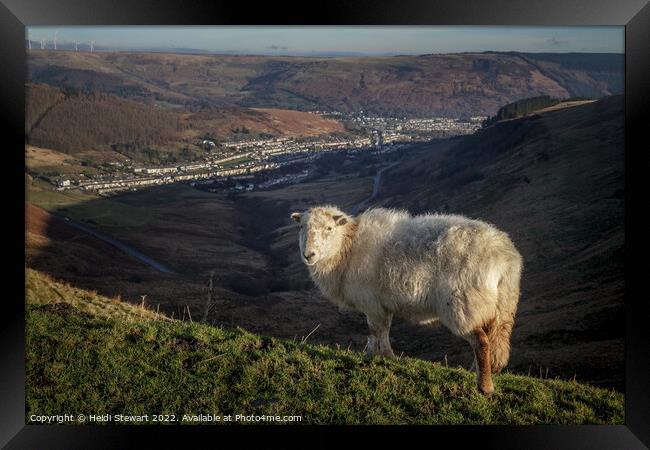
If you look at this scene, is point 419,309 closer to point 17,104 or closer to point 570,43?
point 570,43

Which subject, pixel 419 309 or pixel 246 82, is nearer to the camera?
pixel 419 309

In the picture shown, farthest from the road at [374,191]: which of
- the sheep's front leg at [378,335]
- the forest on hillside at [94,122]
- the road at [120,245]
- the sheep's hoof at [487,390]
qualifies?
the sheep's hoof at [487,390]

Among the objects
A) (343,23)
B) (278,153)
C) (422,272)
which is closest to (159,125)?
(278,153)

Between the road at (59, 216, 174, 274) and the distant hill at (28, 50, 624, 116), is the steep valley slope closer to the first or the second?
the road at (59, 216, 174, 274)

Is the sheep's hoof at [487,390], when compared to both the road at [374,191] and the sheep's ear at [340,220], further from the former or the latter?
the road at [374,191]

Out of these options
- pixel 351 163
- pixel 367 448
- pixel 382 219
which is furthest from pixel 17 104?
pixel 351 163

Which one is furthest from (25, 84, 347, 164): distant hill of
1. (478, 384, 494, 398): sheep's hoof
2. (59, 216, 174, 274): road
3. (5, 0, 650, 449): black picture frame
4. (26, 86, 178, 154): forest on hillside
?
(478, 384, 494, 398): sheep's hoof
